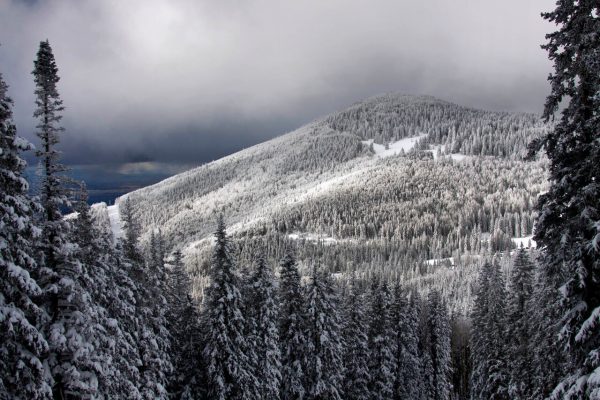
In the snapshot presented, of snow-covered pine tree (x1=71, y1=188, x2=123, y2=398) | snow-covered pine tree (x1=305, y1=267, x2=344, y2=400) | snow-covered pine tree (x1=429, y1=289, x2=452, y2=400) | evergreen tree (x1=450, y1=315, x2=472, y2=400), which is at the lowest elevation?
evergreen tree (x1=450, y1=315, x2=472, y2=400)

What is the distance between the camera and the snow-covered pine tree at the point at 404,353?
43.7 meters

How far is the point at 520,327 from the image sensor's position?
34031 millimetres

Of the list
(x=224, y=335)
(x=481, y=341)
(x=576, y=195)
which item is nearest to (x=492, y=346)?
(x=481, y=341)

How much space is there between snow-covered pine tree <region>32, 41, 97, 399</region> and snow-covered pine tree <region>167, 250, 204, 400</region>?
15.1 metres

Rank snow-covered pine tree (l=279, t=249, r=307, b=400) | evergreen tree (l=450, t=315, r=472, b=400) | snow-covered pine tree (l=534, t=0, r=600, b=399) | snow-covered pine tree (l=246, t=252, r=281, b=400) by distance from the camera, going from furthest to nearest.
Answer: evergreen tree (l=450, t=315, r=472, b=400)
snow-covered pine tree (l=279, t=249, r=307, b=400)
snow-covered pine tree (l=246, t=252, r=281, b=400)
snow-covered pine tree (l=534, t=0, r=600, b=399)

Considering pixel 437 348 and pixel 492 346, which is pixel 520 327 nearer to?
pixel 492 346

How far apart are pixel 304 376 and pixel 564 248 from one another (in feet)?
86.4

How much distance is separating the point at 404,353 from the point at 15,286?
126 ft

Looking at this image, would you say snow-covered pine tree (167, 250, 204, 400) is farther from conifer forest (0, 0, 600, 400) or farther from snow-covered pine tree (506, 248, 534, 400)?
snow-covered pine tree (506, 248, 534, 400)

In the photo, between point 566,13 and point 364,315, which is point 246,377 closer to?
point 364,315

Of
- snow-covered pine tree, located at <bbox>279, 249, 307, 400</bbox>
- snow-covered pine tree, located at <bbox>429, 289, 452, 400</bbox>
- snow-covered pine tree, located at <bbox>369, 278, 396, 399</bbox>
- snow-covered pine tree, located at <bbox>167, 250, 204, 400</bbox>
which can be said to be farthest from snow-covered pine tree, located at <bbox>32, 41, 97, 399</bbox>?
snow-covered pine tree, located at <bbox>429, 289, 452, 400</bbox>

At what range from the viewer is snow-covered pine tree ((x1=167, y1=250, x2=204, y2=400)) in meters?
29.9

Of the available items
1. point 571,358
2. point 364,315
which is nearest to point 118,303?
point 571,358

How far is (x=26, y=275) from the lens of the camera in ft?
41.6
